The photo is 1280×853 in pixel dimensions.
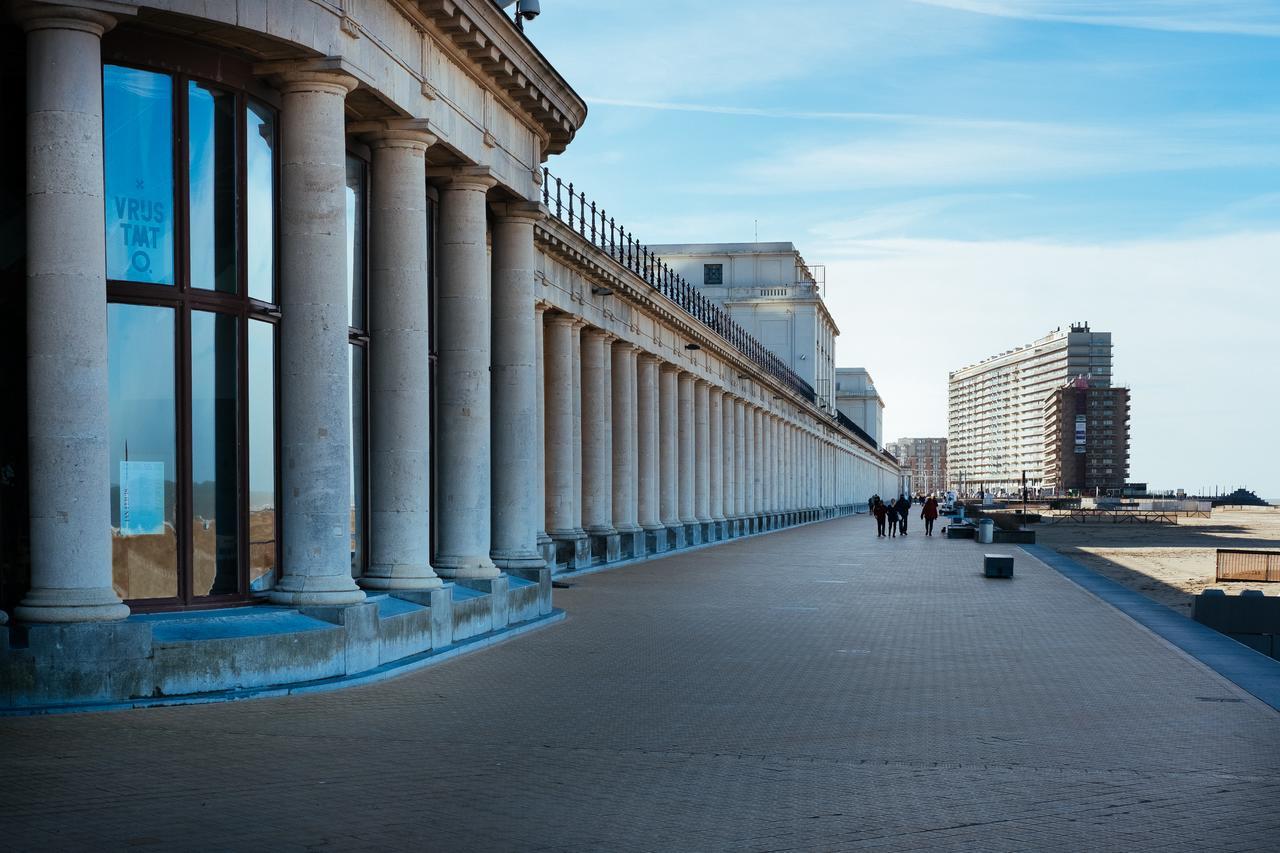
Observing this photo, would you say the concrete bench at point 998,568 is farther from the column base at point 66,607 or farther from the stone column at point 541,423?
the column base at point 66,607

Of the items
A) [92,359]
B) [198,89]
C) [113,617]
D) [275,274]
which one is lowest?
[113,617]

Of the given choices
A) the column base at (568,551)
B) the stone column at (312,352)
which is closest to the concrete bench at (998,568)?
the column base at (568,551)

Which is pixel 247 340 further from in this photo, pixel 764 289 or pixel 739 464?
pixel 764 289

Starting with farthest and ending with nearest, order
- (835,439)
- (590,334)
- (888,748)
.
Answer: (835,439) < (590,334) < (888,748)

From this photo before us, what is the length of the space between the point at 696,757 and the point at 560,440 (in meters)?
22.4

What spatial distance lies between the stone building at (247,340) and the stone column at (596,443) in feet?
50.0

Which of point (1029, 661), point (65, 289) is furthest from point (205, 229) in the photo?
point (1029, 661)

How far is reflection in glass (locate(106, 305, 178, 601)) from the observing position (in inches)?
571

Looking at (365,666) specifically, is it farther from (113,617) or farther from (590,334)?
(590,334)

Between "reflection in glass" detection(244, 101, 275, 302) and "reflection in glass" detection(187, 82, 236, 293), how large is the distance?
0.80 ft

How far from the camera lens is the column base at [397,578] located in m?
17.6

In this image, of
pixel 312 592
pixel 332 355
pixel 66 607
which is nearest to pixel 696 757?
pixel 312 592

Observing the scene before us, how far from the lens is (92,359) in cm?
1334

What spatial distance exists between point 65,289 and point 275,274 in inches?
127
